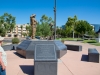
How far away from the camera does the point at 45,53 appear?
6.79 metres

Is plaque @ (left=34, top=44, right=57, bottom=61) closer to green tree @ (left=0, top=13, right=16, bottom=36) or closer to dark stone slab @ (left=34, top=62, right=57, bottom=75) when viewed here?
dark stone slab @ (left=34, top=62, right=57, bottom=75)

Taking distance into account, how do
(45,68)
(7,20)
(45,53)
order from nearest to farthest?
(45,68) → (45,53) → (7,20)

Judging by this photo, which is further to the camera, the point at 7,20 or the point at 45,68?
the point at 7,20

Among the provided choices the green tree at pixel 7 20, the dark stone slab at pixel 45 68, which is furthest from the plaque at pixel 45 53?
the green tree at pixel 7 20

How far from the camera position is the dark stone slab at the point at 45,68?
6.17m

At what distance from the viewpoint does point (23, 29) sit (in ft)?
406

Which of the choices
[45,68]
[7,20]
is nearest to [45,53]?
[45,68]

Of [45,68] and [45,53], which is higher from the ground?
[45,53]

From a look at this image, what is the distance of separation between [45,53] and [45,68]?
2.64 ft

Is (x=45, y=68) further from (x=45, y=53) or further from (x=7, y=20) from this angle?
(x=7, y=20)

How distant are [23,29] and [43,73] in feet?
392

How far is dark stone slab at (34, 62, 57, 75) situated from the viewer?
Result: 617 cm

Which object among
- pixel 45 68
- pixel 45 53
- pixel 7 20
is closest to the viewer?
pixel 45 68

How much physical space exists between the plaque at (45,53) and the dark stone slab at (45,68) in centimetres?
20
